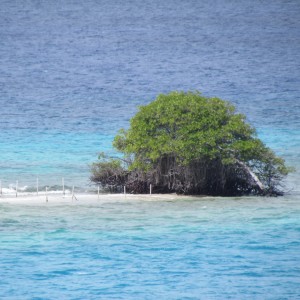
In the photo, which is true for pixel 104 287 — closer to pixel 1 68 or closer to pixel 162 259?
pixel 162 259

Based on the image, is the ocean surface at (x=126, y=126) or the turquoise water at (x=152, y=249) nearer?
the turquoise water at (x=152, y=249)

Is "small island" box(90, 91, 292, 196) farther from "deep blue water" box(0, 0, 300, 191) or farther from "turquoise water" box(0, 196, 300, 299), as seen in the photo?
"deep blue water" box(0, 0, 300, 191)

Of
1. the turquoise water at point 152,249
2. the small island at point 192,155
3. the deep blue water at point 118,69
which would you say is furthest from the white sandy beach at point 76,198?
the deep blue water at point 118,69

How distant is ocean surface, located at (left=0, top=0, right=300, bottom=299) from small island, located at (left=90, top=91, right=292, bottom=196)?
4.26ft

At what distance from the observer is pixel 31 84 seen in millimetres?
131625

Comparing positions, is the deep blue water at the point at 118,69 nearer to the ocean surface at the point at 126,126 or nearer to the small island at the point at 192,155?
the ocean surface at the point at 126,126

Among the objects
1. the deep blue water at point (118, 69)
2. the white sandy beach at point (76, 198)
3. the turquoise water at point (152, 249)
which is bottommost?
the turquoise water at point (152, 249)

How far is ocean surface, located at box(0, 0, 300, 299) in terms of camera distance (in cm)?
4500

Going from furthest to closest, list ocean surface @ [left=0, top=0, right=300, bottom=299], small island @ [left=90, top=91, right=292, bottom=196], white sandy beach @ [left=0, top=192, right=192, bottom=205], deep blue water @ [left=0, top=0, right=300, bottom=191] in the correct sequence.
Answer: deep blue water @ [left=0, top=0, right=300, bottom=191]
white sandy beach @ [left=0, top=192, right=192, bottom=205]
small island @ [left=90, top=91, right=292, bottom=196]
ocean surface @ [left=0, top=0, right=300, bottom=299]

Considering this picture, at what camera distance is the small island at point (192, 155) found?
2270 inches

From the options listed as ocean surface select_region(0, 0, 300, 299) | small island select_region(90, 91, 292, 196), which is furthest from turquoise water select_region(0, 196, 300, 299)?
small island select_region(90, 91, 292, 196)

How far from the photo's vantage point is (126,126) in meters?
101

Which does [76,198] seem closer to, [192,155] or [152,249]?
[192,155]

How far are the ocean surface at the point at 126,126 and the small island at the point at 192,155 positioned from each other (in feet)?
4.26
